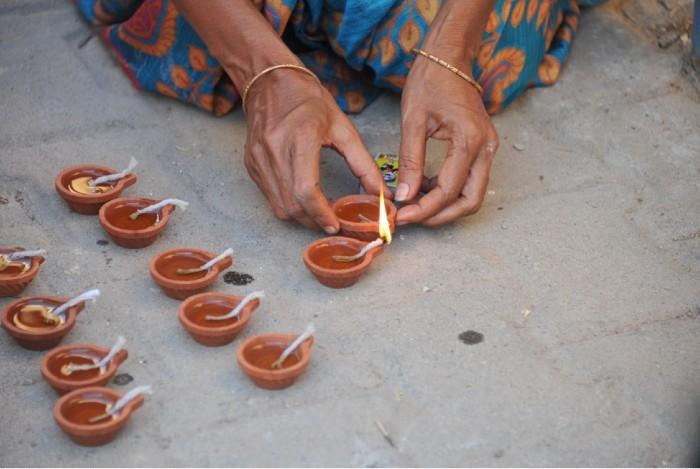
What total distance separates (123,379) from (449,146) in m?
1.00

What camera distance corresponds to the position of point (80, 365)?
7.82 feet

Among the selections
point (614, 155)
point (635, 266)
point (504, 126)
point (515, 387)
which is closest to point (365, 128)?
point (504, 126)

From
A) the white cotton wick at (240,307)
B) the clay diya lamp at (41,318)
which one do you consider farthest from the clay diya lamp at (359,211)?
the clay diya lamp at (41,318)

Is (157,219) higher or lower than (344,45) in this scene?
lower

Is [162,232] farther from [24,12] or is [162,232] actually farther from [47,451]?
[24,12]

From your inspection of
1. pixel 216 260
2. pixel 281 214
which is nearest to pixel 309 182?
pixel 281 214

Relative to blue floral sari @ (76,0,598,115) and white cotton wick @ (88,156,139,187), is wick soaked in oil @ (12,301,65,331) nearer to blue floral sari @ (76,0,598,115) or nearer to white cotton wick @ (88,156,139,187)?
white cotton wick @ (88,156,139,187)

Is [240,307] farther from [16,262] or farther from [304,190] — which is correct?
[16,262]

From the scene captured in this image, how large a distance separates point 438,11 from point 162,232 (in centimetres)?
97

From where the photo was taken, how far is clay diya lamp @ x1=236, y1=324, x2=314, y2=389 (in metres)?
2.36

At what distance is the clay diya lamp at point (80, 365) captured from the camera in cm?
233

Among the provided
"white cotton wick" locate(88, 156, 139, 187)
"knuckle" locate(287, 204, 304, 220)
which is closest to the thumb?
"knuckle" locate(287, 204, 304, 220)

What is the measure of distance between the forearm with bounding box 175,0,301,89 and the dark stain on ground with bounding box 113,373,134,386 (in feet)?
3.02

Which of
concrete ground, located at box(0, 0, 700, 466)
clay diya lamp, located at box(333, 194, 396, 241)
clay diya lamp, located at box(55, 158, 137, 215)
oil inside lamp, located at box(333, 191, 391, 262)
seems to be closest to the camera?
concrete ground, located at box(0, 0, 700, 466)
